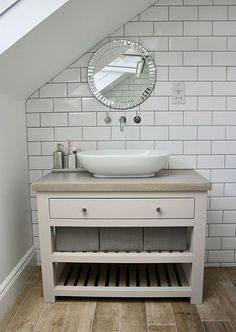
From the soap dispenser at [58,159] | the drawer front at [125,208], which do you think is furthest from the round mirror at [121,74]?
the drawer front at [125,208]

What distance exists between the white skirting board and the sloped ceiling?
1.10 meters

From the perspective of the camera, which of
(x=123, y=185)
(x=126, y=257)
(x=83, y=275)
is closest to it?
(x=123, y=185)

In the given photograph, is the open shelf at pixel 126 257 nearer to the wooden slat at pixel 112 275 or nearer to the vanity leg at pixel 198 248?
the vanity leg at pixel 198 248

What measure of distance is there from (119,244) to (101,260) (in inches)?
5.4

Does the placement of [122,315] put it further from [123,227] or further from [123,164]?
[123,164]

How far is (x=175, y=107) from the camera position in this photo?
199 cm

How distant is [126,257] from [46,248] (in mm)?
461

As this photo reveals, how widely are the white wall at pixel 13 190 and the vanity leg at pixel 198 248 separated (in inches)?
43.1

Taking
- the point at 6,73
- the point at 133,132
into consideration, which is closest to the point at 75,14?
the point at 6,73

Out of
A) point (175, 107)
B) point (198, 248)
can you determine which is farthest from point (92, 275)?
point (175, 107)

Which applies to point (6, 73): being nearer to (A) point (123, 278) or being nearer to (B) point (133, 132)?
(B) point (133, 132)

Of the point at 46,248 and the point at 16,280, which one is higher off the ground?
the point at 46,248

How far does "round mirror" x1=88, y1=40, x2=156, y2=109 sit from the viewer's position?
195 centimetres

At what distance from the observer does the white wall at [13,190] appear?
5.49ft
